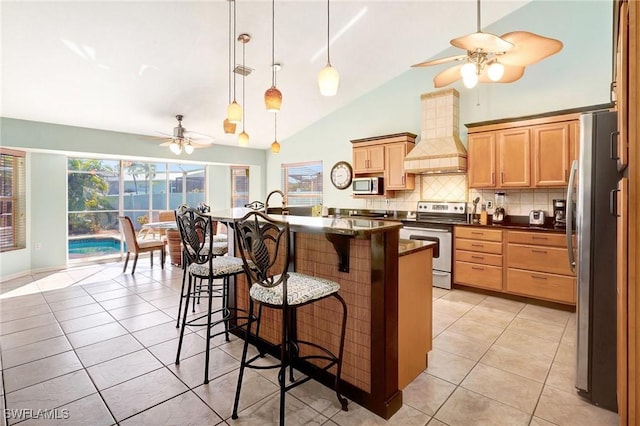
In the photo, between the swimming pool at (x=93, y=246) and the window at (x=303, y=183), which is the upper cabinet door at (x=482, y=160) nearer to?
the window at (x=303, y=183)

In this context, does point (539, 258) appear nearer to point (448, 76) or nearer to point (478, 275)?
point (478, 275)

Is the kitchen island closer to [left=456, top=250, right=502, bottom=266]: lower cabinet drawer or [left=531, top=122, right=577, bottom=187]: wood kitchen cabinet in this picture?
[left=456, top=250, right=502, bottom=266]: lower cabinet drawer

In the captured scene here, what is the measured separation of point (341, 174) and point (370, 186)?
41.5 inches

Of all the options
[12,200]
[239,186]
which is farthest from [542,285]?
[12,200]

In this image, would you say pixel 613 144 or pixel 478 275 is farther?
pixel 478 275

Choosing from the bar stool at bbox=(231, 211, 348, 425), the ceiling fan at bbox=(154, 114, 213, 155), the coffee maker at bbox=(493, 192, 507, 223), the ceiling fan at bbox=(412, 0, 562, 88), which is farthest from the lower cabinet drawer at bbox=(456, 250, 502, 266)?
the ceiling fan at bbox=(154, 114, 213, 155)

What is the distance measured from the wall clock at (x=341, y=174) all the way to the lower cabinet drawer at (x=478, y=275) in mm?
2670

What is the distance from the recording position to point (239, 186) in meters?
8.76

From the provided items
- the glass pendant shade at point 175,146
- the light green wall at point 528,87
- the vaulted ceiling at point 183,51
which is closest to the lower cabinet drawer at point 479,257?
the light green wall at point 528,87

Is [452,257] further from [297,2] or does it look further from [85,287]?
[85,287]

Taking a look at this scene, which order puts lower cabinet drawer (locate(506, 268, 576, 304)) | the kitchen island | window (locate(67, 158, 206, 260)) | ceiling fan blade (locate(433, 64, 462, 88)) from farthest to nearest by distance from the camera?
window (locate(67, 158, 206, 260)) < lower cabinet drawer (locate(506, 268, 576, 304)) < ceiling fan blade (locate(433, 64, 462, 88)) < the kitchen island

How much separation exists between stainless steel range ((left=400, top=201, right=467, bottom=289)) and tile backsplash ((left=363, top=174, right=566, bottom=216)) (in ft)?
0.50

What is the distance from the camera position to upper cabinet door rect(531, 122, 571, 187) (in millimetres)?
3775

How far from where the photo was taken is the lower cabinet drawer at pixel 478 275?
4.09 meters
